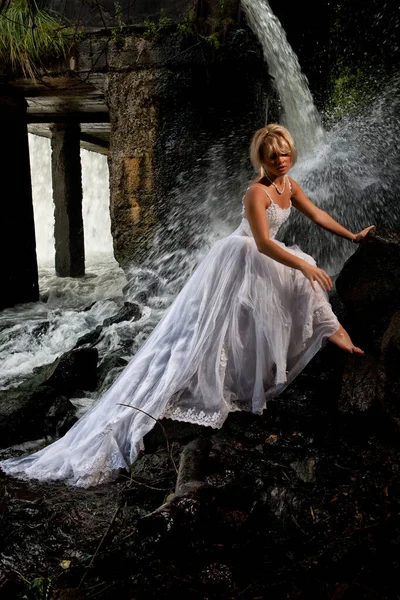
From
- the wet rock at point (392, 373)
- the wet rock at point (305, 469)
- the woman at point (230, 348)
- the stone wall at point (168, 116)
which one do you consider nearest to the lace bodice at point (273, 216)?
the woman at point (230, 348)

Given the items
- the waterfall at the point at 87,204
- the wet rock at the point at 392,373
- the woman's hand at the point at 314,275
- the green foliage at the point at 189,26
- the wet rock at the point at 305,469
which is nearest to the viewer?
the wet rock at the point at 305,469

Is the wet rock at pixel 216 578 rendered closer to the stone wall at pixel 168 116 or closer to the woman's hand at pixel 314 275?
the woman's hand at pixel 314 275

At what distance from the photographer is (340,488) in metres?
2.67

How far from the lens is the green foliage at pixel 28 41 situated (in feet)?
22.4

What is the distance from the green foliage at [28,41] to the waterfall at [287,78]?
102 inches

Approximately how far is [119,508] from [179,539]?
19.3 inches

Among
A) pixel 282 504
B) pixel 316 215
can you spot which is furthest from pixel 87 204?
pixel 282 504

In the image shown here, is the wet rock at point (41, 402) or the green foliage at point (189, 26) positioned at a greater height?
the green foliage at point (189, 26)

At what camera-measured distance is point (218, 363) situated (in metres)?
3.24

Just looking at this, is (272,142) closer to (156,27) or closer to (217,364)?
(217,364)

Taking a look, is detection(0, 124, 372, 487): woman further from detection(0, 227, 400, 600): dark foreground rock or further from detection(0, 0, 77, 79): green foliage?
detection(0, 0, 77, 79): green foliage

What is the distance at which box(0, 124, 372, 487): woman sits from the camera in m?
3.18

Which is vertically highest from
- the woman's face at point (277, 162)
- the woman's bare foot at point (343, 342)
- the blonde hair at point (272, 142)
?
the blonde hair at point (272, 142)

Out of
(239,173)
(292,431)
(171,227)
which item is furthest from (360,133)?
(292,431)
